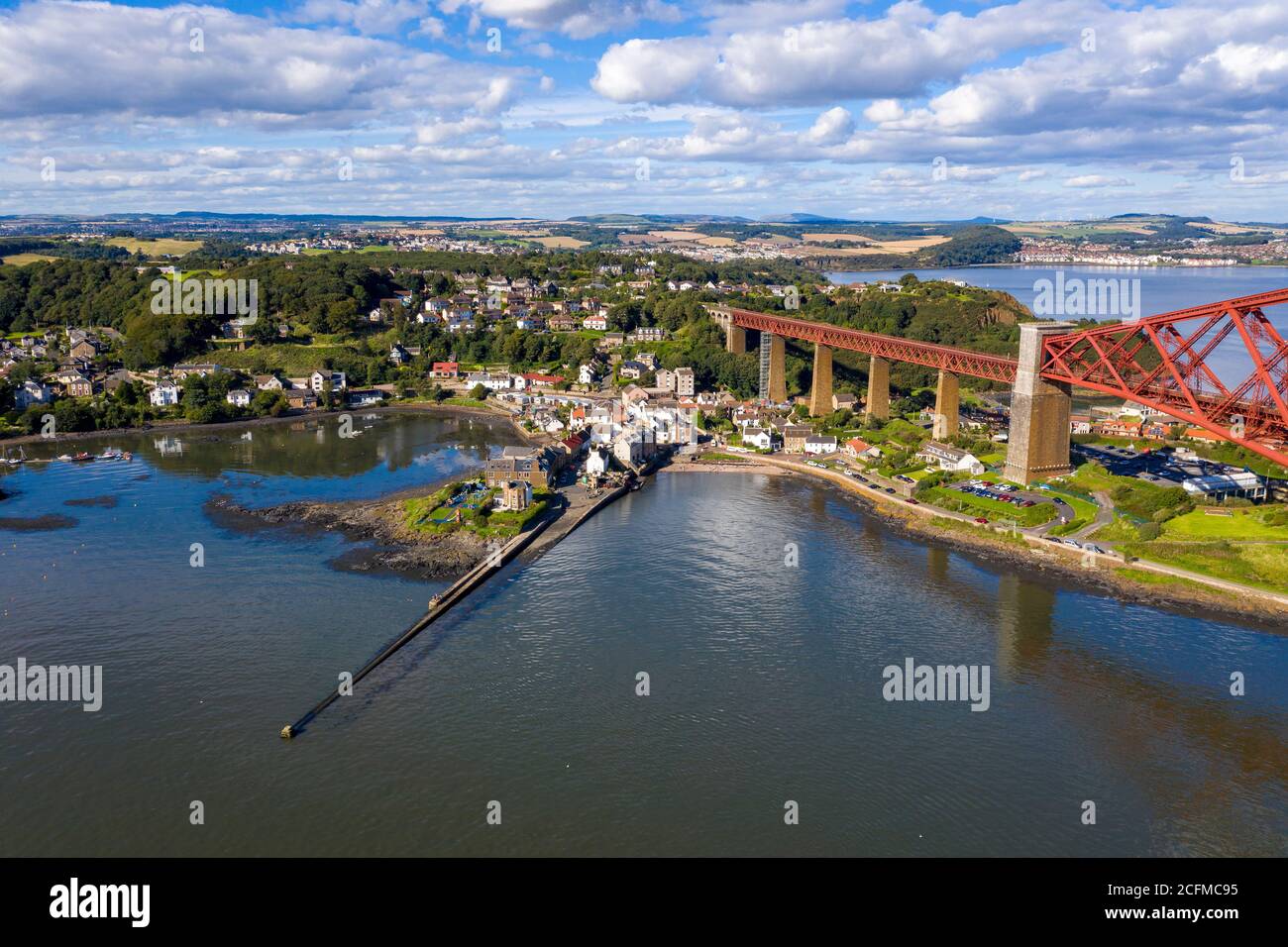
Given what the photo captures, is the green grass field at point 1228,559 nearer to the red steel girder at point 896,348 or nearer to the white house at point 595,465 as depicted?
the red steel girder at point 896,348

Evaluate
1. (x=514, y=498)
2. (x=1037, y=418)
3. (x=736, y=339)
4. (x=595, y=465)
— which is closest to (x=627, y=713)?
(x=514, y=498)

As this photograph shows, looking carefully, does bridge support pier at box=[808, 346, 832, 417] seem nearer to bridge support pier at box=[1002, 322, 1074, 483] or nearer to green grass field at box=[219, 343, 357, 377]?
bridge support pier at box=[1002, 322, 1074, 483]

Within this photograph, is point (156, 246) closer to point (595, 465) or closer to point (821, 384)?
point (821, 384)

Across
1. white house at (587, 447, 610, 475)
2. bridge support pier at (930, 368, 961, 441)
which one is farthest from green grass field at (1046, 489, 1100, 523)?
white house at (587, 447, 610, 475)

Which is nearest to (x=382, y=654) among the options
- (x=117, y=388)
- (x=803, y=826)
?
(x=803, y=826)

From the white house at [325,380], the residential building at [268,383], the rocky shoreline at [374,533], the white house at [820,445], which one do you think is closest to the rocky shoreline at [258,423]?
the residential building at [268,383]

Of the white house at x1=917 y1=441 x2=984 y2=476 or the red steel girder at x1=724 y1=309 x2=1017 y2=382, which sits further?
the red steel girder at x1=724 y1=309 x2=1017 y2=382
